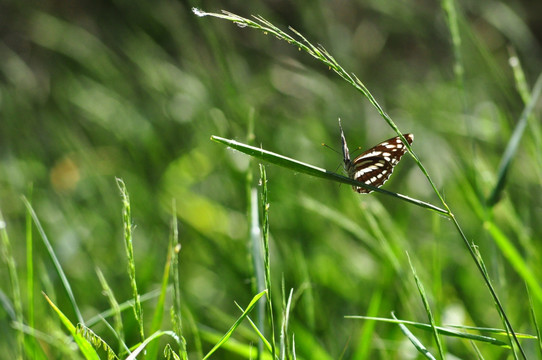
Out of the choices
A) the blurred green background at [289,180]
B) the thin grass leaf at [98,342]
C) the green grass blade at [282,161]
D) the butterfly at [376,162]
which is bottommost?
the blurred green background at [289,180]

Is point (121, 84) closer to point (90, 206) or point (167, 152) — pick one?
point (167, 152)

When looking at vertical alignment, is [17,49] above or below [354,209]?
below

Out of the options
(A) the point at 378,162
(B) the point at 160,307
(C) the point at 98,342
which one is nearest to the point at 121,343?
(C) the point at 98,342

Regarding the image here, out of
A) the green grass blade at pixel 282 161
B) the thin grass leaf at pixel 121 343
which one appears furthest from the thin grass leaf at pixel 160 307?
the green grass blade at pixel 282 161

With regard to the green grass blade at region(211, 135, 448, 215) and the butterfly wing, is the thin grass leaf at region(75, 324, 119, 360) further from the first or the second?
the butterfly wing

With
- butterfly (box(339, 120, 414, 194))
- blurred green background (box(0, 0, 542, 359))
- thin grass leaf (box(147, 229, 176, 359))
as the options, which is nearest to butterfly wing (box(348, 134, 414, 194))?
butterfly (box(339, 120, 414, 194))

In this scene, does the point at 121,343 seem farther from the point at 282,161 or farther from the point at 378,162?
the point at 378,162

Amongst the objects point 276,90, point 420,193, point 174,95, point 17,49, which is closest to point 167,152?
point 174,95

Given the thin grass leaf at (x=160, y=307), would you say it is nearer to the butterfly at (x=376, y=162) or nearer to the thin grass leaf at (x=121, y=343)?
the thin grass leaf at (x=121, y=343)
